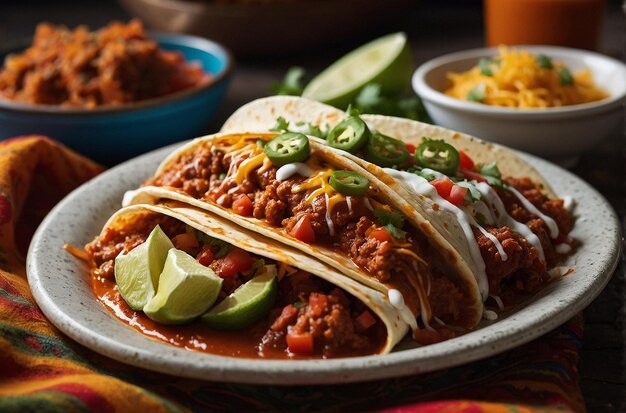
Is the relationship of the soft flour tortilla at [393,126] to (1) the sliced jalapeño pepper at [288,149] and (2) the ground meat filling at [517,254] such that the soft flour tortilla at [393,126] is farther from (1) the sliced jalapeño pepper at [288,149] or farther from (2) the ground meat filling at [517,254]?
(1) the sliced jalapeño pepper at [288,149]

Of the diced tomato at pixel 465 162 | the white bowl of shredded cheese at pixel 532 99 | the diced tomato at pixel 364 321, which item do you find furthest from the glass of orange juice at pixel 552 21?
the diced tomato at pixel 364 321

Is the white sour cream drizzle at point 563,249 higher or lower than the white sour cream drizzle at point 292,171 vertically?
lower

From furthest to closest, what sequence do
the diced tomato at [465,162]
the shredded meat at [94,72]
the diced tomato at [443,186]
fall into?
the shredded meat at [94,72], the diced tomato at [465,162], the diced tomato at [443,186]

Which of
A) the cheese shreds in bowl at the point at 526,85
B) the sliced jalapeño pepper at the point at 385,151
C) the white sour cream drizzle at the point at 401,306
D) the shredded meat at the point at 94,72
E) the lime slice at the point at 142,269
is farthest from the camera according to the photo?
the shredded meat at the point at 94,72

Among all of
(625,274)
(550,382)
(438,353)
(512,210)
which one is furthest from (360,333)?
(625,274)

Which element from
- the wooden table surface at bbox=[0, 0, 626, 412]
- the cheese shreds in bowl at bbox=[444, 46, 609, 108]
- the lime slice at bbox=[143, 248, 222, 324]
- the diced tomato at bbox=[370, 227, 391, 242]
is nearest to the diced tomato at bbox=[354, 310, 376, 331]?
the diced tomato at bbox=[370, 227, 391, 242]

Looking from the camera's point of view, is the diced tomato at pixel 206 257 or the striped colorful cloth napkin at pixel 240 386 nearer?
the striped colorful cloth napkin at pixel 240 386
